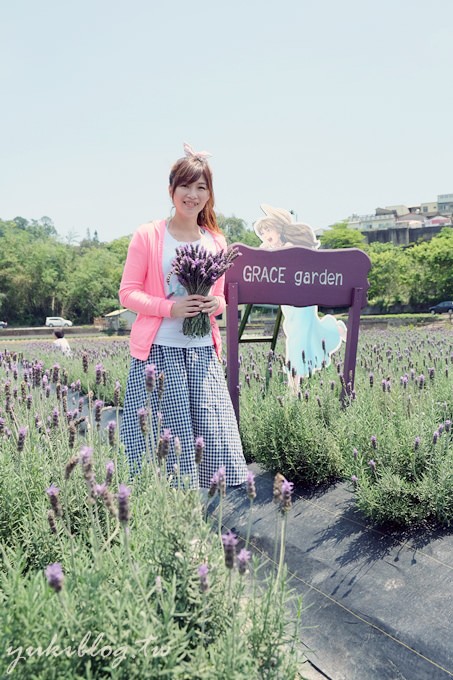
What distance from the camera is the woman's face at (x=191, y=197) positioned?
9.57ft

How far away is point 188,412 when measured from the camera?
9.52 ft

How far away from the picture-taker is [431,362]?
6.06 meters

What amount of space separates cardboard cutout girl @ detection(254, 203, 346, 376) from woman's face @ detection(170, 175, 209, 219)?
212 centimetres

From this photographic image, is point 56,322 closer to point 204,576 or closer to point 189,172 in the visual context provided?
point 189,172

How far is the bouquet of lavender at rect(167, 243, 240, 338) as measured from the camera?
2.78 m

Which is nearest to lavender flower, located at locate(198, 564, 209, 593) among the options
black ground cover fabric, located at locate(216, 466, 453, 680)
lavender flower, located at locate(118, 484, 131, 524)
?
lavender flower, located at locate(118, 484, 131, 524)

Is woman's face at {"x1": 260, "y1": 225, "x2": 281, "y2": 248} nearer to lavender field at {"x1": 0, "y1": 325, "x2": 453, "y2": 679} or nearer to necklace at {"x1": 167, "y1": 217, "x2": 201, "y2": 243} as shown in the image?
lavender field at {"x1": 0, "y1": 325, "x2": 453, "y2": 679}

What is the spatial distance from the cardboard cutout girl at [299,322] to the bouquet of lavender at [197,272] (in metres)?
2.23

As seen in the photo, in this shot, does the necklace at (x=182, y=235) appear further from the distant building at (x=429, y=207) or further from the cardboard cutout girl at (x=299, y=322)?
the distant building at (x=429, y=207)

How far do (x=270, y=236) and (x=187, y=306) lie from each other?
2552mm

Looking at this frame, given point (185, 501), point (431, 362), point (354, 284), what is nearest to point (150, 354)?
point (185, 501)

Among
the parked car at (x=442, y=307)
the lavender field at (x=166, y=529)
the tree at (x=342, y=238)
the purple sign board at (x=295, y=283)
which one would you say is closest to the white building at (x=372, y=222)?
the tree at (x=342, y=238)

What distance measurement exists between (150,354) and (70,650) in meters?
1.73

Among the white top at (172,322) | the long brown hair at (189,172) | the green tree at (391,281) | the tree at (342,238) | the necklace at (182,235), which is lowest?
the white top at (172,322)
